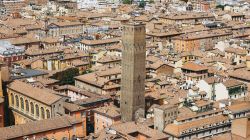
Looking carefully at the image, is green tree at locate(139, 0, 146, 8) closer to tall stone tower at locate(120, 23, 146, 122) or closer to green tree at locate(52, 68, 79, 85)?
green tree at locate(52, 68, 79, 85)

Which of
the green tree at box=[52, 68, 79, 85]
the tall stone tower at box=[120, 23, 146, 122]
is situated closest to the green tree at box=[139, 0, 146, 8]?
the green tree at box=[52, 68, 79, 85]

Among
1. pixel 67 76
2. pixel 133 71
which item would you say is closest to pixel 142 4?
pixel 67 76

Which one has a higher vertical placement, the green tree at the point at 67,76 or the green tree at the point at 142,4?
the green tree at the point at 142,4

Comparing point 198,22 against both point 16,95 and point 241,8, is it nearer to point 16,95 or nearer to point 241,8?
point 241,8

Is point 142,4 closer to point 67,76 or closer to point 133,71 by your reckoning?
point 67,76

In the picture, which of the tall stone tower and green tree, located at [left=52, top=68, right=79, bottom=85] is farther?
green tree, located at [left=52, top=68, right=79, bottom=85]

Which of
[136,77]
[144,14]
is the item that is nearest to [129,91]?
[136,77]

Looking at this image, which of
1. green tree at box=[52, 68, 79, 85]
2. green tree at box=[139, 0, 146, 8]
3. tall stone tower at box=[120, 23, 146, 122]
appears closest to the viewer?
tall stone tower at box=[120, 23, 146, 122]

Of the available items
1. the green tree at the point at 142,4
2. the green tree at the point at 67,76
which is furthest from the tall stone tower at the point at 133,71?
the green tree at the point at 142,4

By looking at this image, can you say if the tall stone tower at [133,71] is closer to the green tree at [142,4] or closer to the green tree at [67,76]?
the green tree at [67,76]
